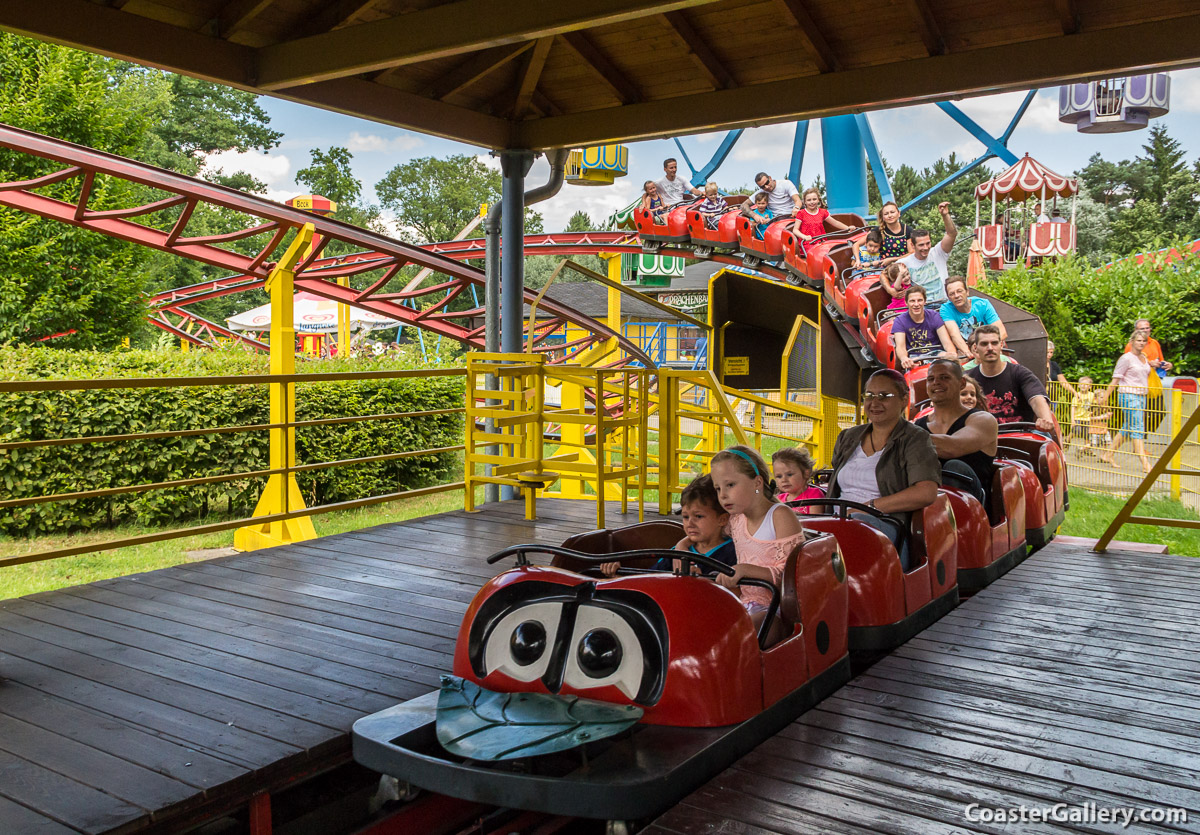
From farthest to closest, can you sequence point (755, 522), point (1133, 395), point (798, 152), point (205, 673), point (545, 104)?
1. point (798, 152)
2. point (1133, 395)
3. point (545, 104)
4. point (205, 673)
5. point (755, 522)

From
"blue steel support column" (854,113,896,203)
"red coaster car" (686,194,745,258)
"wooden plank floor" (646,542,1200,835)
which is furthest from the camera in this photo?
"blue steel support column" (854,113,896,203)

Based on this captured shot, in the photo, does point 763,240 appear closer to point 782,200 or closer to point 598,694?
point 782,200

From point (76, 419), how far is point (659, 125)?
18.0 feet

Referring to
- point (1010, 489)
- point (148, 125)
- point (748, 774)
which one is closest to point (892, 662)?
point (748, 774)

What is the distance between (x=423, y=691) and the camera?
9.93ft

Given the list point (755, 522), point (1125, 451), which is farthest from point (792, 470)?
point (1125, 451)

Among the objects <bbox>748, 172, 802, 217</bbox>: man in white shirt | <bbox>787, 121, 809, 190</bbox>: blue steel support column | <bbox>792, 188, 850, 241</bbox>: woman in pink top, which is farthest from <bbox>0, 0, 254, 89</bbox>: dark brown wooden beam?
<bbox>787, 121, 809, 190</bbox>: blue steel support column

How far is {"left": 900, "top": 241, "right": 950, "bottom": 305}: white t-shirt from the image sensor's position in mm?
10320

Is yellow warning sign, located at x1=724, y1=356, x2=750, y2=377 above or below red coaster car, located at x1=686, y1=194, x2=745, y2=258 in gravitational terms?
below

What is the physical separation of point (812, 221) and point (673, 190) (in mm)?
3212

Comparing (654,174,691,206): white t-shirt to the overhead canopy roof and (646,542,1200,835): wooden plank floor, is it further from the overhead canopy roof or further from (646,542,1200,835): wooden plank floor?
(646,542,1200,835): wooden plank floor

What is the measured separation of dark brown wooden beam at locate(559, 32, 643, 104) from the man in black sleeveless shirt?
102 inches

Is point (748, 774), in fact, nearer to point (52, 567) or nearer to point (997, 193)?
point (52, 567)

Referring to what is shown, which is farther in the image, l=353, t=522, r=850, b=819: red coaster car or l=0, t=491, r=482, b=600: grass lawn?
l=0, t=491, r=482, b=600: grass lawn
